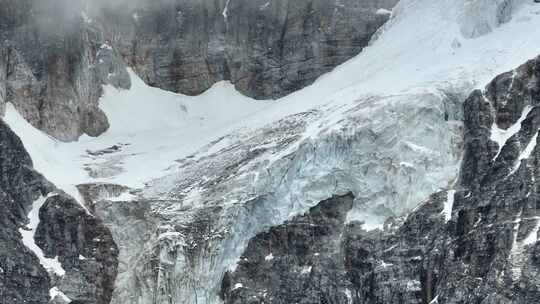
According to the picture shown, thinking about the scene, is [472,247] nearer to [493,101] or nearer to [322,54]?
[493,101]

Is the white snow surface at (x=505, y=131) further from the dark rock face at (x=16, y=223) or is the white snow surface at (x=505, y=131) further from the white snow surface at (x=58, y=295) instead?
the dark rock face at (x=16, y=223)

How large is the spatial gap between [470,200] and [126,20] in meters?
45.9

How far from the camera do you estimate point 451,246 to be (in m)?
99.9

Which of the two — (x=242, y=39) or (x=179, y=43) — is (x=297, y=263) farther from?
(x=179, y=43)

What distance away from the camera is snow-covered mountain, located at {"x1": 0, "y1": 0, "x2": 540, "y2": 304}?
10075 cm

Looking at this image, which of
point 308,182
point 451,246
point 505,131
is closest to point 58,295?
point 308,182

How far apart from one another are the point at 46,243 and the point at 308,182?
18317 mm

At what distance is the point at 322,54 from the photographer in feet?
436

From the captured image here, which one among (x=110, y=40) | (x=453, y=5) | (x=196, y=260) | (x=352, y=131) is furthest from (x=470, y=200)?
(x=110, y=40)

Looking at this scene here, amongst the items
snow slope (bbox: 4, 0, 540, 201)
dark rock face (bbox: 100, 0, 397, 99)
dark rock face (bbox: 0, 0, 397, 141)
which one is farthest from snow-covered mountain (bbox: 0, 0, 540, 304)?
dark rock face (bbox: 100, 0, 397, 99)

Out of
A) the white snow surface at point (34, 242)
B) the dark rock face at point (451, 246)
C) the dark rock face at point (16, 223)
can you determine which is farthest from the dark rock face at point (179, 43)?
the dark rock face at point (451, 246)

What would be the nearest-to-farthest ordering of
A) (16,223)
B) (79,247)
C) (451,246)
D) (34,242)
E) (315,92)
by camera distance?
(451,246), (34,242), (79,247), (16,223), (315,92)

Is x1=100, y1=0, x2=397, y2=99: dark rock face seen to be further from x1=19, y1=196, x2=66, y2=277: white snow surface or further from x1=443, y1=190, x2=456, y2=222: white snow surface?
x1=443, y1=190, x2=456, y2=222: white snow surface

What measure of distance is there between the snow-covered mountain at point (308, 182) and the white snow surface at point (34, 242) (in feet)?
0.48
